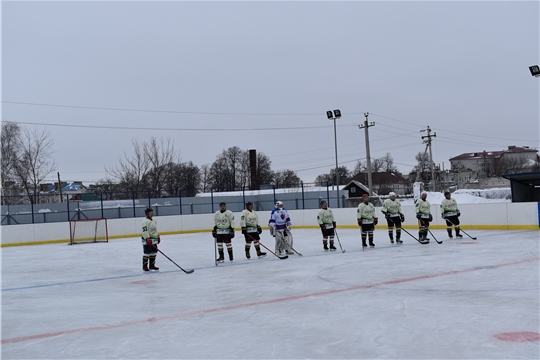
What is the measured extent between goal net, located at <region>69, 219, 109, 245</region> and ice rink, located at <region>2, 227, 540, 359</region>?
1144cm

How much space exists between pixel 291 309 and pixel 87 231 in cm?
1994

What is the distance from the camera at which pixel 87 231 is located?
83.1ft

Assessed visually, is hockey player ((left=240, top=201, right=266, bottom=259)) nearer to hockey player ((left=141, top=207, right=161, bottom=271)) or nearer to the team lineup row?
the team lineup row

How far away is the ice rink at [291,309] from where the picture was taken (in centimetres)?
534

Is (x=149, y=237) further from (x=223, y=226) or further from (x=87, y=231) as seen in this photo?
(x=87, y=231)

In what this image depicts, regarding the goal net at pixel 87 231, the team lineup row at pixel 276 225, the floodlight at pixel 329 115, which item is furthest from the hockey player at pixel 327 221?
the floodlight at pixel 329 115

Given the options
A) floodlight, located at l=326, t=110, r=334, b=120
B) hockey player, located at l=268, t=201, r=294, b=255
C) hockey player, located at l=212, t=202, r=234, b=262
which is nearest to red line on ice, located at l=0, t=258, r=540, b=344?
hockey player, located at l=212, t=202, r=234, b=262

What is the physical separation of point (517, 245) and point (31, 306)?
11.3 metres

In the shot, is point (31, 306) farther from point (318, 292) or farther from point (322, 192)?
point (322, 192)

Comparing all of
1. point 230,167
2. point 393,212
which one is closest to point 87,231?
point 393,212

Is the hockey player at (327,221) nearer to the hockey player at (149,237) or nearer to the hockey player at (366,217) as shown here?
the hockey player at (366,217)

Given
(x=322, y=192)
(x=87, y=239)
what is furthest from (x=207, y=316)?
(x=322, y=192)

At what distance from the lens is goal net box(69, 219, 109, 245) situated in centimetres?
2500

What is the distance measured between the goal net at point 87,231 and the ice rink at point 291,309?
11.4 m
